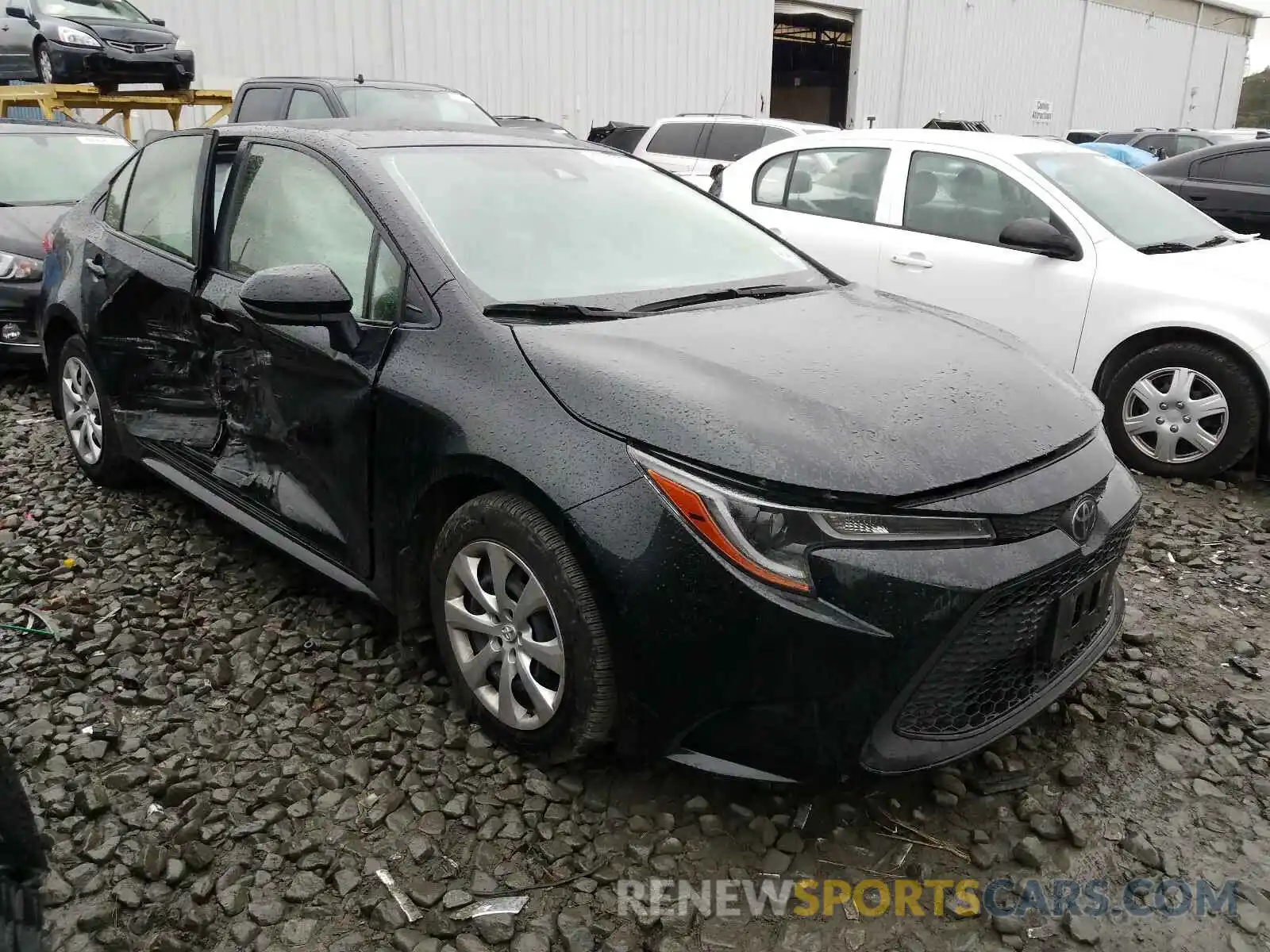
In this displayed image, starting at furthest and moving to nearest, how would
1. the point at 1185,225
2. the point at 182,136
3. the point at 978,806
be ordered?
the point at 1185,225
the point at 182,136
the point at 978,806

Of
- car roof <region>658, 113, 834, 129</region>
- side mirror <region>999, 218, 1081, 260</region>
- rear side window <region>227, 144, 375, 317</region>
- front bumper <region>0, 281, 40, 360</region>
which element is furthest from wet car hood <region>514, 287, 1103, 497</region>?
car roof <region>658, 113, 834, 129</region>

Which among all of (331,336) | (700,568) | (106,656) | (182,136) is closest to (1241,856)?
(700,568)

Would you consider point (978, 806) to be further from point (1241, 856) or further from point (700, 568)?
point (700, 568)

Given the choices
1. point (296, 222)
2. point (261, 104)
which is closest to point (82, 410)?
point (296, 222)

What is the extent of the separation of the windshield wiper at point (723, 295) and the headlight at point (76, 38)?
11.3m

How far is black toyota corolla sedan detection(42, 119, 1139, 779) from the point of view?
2.04m

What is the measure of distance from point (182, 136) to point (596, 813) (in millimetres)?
3027

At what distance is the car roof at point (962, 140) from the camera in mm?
5500

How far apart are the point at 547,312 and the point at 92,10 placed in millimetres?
12172

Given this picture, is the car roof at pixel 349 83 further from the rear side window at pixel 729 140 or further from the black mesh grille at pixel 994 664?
the black mesh grille at pixel 994 664

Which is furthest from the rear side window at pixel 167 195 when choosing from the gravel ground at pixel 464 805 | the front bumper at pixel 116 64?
the front bumper at pixel 116 64

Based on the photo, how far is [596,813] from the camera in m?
2.42

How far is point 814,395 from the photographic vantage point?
2.28m

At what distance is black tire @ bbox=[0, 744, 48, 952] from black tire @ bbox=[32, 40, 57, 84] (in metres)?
12.5
